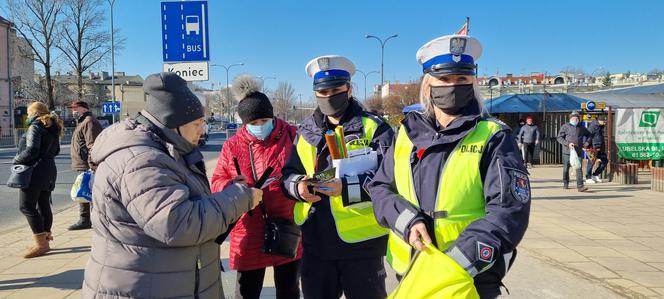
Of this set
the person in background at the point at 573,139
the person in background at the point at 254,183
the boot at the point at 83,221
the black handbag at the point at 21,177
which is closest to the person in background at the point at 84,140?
the boot at the point at 83,221

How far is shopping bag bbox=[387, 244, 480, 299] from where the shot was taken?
1652 millimetres

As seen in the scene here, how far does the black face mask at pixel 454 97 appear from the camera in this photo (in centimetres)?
211

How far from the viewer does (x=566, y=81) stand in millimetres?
75062

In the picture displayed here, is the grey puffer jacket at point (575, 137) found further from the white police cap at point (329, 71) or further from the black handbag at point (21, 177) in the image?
the black handbag at point (21, 177)

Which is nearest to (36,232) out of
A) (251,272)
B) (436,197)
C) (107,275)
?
(251,272)

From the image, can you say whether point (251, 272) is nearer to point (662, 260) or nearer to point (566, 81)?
point (662, 260)

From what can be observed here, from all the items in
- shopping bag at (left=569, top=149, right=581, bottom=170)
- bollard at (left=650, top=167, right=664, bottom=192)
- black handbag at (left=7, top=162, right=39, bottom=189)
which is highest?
black handbag at (left=7, top=162, right=39, bottom=189)

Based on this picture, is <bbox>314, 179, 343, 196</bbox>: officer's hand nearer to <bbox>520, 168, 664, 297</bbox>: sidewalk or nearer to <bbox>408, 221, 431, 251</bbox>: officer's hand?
<bbox>408, 221, 431, 251</bbox>: officer's hand

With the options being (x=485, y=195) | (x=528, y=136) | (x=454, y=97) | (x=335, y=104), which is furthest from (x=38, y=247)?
(x=528, y=136)

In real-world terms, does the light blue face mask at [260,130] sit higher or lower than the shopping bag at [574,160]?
higher

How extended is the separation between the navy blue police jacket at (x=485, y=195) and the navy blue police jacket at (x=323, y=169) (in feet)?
1.94

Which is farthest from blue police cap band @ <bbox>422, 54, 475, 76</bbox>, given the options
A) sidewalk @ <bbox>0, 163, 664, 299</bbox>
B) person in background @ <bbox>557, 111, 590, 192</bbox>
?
person in background @ <bbox>557, 111, 590, 192</bbox>

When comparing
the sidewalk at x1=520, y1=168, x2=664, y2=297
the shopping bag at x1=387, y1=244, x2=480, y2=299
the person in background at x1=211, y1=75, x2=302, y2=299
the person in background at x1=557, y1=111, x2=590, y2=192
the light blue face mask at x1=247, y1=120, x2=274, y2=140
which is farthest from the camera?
the person in background at x1=557, y1=111, x2=590, y2=192

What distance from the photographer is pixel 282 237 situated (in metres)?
3.00
